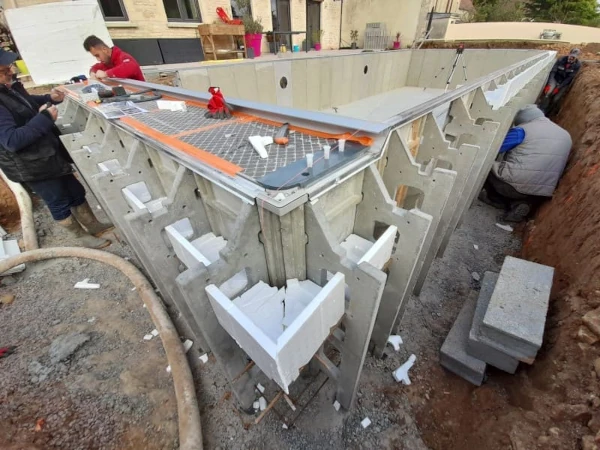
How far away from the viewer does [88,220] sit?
3.80 meters

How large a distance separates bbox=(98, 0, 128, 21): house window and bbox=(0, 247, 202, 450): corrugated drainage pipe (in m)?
6.59

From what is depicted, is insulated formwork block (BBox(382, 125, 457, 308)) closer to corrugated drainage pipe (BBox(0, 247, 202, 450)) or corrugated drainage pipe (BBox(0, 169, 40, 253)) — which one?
corrugated drainage pipe (BBox(0, 247, 202, 450))

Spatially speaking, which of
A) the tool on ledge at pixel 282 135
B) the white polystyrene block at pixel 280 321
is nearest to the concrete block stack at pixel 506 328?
the white polystyrene block at pixel 280 321

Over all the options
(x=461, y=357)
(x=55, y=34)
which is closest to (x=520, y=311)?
(x=461, y=357)

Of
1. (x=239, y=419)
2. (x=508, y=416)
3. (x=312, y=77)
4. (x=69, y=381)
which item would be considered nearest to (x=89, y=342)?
(x=69, y=381)

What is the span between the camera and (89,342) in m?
2.39

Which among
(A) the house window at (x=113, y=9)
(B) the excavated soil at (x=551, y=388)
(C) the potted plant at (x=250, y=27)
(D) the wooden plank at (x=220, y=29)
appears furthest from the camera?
(C) the potted plant at (x=250, y=27)

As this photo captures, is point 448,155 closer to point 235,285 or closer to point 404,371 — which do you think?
point 404,371

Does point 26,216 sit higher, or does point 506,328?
point 506,328

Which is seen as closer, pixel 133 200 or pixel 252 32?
pixel 133 200

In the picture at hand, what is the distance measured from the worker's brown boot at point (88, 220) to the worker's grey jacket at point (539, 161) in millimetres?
6479

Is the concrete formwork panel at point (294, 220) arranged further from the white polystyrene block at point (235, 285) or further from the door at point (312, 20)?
the door at point (312, 20)

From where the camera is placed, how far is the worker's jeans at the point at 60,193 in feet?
10.3

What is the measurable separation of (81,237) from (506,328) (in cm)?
521
